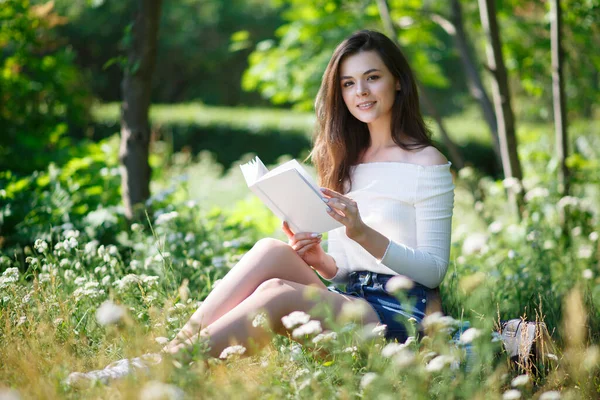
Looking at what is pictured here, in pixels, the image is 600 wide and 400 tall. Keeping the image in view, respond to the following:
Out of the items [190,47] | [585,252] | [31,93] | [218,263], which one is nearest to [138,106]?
[218,263]

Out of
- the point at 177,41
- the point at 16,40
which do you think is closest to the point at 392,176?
the point at 16,40

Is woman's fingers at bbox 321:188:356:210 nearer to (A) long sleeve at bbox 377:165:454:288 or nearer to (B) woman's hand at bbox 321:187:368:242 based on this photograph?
(B) woman's hand at bbox 321:187:368:242

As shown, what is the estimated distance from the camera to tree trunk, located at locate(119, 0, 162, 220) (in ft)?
12.4

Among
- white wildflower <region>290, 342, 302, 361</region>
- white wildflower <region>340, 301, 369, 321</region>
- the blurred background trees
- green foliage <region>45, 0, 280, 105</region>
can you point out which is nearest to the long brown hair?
white wildflower <region>340, 301, 369, 321</region>

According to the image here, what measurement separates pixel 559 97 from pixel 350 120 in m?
2.33

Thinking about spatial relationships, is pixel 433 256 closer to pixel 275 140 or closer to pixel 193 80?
pixel 275 140

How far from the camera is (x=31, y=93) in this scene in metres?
6.26

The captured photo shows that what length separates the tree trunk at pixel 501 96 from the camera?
13.9ft

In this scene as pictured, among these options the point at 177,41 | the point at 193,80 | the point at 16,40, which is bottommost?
the point at 193,80

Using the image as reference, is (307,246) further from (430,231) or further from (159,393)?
(159,393)

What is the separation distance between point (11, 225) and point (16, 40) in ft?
7.06

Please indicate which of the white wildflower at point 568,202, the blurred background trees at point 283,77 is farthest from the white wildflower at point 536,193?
the blurred background trees at point 283,77

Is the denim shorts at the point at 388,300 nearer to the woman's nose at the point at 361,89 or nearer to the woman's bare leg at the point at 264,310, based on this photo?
the woman's bare leg at the point at 264,310

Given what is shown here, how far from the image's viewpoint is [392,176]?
2473 millimetres
